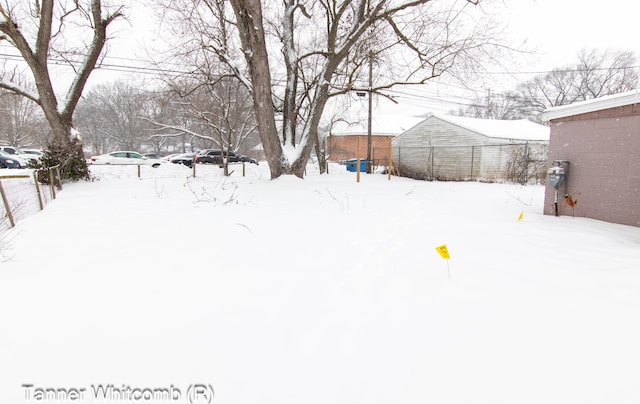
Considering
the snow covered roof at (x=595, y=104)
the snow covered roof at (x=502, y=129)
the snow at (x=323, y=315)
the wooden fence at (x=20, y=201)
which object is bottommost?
the snow at (x=323, y=315)

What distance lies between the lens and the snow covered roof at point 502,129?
16297 mm

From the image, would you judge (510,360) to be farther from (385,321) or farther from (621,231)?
(621,231)

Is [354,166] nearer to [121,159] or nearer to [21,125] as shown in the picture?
[121,159]

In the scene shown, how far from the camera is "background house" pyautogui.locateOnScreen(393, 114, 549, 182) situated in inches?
594

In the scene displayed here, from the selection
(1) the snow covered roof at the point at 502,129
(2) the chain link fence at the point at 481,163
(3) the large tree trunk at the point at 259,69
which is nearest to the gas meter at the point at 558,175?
(3) the large tree trunk at the point at 259,69

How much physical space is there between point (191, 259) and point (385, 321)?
7.13 ft

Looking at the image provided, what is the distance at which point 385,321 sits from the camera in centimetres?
222

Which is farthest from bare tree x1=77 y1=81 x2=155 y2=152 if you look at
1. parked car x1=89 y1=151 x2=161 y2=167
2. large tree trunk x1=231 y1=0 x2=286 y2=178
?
large tree trunk x1=231 y1=0 x2=286 y2=178

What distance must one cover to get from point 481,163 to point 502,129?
10.6 ft

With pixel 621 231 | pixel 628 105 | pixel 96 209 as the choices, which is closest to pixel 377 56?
pixel 628 105

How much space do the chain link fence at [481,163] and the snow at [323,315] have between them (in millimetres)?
11823

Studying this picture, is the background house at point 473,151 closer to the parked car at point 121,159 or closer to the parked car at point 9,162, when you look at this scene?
the parked car at point 121,159

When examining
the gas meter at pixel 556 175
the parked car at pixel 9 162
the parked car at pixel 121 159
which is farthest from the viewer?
the parked car at pixel 121 159

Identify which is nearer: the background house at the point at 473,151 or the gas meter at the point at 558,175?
the gas meter at the point at 558,175
